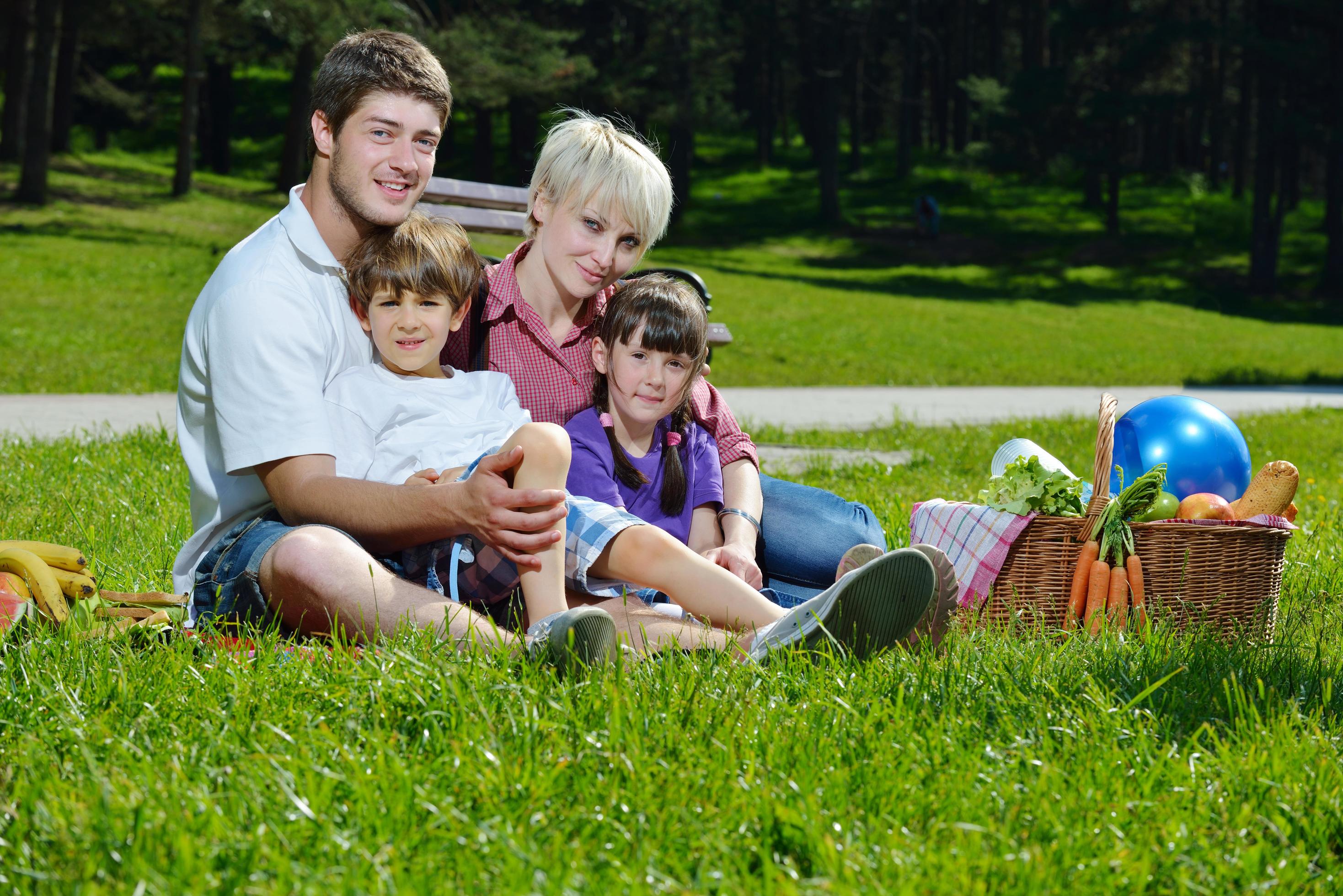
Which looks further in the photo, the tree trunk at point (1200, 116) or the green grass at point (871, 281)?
the tree trunk at point (1200, 116)

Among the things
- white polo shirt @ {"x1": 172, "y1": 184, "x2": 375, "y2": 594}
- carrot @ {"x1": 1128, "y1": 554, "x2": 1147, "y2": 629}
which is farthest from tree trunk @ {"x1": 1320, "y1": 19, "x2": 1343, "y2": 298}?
white polo shirt @ {"x1": 172, "y1": 184, "x2": 375, "y2": 594}

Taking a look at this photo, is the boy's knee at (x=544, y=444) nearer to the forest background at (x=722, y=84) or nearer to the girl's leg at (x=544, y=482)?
the girl's leg at (x=544, y=482)

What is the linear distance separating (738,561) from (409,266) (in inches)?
→ 47.4

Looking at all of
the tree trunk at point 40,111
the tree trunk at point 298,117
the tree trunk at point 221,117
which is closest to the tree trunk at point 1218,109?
the tree trunk at point 298,117

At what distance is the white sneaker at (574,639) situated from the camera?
2.63m

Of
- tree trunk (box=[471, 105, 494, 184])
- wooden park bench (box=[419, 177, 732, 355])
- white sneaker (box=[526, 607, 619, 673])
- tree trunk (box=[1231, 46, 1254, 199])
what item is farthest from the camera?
tree trunk (box=[471, 105, 494, 184])

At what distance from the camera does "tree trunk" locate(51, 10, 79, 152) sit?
110 ft

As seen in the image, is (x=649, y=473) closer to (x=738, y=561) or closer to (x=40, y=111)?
(x=738, y=561)

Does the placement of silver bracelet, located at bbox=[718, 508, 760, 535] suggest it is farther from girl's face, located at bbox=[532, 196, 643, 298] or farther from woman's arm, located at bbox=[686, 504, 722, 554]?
girl's face, located at bbox=[532, 196, 643, 298]

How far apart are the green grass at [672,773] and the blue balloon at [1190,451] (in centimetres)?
123

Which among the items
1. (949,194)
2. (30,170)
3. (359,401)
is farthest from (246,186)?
(359,401)

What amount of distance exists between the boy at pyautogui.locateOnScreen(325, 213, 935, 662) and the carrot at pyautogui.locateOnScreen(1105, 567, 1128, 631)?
3.03 feet

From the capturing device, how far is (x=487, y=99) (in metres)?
26.9

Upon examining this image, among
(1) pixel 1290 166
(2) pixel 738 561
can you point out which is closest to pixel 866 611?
(2) pixel 738 561
